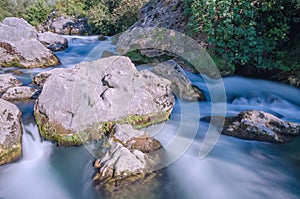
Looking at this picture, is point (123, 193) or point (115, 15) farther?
point (115, 15)

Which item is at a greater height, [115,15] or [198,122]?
[115,15]

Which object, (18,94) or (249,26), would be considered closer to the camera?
(18,94)

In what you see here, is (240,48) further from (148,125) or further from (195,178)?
(195,178)

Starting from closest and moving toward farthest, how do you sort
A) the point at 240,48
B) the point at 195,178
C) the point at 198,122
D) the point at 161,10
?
the point at 195,178, the point at 198,122, the point at 240,48, the point at 161,10

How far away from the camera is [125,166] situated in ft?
9.78

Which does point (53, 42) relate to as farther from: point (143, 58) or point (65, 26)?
point (65, 26)

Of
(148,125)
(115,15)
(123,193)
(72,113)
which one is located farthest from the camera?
(115,15)

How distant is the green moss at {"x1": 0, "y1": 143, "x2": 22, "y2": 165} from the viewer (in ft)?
10.7

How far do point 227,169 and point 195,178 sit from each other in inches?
19.5

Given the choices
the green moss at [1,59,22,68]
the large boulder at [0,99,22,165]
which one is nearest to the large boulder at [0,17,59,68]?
the green moss at [1,59,22,68]

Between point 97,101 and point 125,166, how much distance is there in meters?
1.28

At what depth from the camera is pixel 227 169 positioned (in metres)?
3.42

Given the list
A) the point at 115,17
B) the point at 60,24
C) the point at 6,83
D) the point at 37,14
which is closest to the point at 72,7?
the point at 37,14

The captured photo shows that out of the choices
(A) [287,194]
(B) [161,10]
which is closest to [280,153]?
(A) [287,194]
